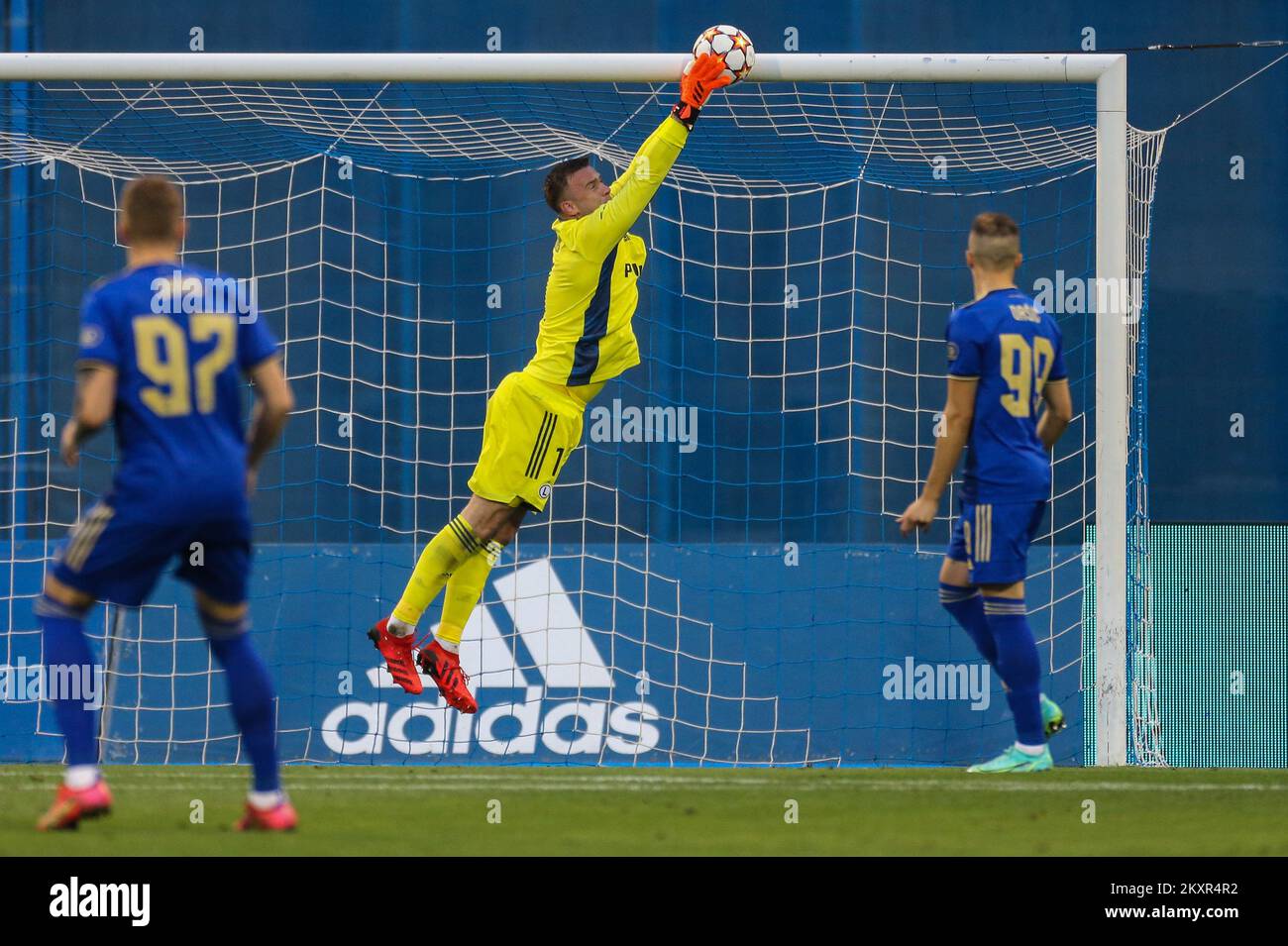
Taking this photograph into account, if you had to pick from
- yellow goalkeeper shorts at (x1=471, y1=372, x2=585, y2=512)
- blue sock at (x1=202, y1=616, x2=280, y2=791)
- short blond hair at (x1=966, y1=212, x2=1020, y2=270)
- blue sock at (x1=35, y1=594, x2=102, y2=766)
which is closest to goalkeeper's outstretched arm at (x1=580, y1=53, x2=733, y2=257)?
yellow goalkeeper shorts at (x1=471, y1=372, x2=585, y2=512)

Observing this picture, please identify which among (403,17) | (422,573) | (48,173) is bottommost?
(422,573)

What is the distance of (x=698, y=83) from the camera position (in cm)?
702

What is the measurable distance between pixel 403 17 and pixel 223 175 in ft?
5.37

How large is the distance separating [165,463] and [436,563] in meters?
2.81

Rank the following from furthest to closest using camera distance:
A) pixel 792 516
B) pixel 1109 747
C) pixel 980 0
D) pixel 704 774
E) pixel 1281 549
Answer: pixel 980 0 < pixel 792 516 < pixel 1281 549 < pixel 1109 747 < pixel 704 774

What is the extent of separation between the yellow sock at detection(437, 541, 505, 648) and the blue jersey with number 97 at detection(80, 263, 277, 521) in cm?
280

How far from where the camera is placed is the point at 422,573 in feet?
23.7

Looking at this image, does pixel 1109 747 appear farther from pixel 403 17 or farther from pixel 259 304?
pixel 403 17

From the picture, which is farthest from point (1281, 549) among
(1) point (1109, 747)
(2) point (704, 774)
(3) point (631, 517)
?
(2) point (704, 774)

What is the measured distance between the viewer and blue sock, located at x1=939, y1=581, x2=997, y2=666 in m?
6.60

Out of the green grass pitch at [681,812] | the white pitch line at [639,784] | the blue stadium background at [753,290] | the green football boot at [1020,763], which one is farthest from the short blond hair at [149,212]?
the blue stadium background at [753,290]

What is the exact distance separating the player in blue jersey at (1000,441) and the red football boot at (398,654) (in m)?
2.08

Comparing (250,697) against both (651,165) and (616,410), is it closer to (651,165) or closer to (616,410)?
(651,165)

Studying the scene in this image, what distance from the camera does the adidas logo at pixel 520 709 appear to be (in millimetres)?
9047
